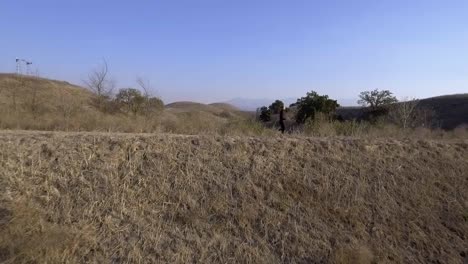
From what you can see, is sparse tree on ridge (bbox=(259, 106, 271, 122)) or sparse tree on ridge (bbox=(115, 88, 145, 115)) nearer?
sparse tree on ridge (bbox=(115, 88, 145, 115))

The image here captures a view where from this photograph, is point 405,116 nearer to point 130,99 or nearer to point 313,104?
point 313,104

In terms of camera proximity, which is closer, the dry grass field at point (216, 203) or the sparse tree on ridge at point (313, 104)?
the dry grass field at point (216, 203)

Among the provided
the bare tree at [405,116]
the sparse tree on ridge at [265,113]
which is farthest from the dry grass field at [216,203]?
the sparse tree on ridge at [265,113]

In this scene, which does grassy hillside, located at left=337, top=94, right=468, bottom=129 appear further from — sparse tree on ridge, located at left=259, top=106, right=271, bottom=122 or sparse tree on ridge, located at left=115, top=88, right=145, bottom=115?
sparse tree on ridge, located at left=115, top=88, right=145, bottom=115

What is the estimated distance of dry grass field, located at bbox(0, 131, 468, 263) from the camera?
729 centimetres

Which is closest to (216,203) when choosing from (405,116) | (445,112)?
→ (405,116)

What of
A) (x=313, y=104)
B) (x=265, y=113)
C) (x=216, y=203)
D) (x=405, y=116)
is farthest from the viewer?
(x=265, y=113)

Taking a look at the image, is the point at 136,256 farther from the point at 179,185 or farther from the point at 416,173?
the point at 416,173

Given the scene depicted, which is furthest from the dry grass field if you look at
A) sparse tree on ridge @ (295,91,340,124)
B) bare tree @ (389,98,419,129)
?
sparse tree on ridge @ (295,91,340,124)

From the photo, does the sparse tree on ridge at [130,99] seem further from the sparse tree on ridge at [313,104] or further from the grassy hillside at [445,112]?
the grassy hillside at [445,112]

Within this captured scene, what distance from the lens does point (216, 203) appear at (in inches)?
339

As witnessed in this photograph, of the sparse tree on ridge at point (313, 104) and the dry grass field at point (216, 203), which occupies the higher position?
the sparse tree on ridge at point (313, 104)

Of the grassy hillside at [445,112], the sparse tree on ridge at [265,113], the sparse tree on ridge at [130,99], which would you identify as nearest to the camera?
Answer: the sparse tree on ridge at [130,99]

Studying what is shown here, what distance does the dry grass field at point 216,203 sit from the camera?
7289mm
